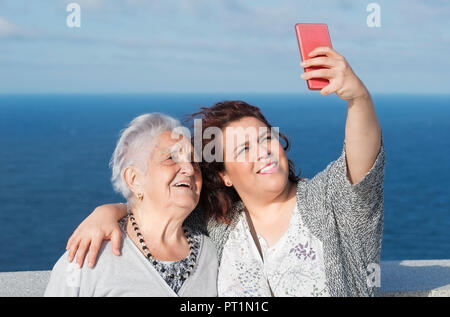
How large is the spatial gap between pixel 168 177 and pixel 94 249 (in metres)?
0.47

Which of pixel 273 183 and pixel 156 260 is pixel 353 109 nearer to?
pixel 273 183

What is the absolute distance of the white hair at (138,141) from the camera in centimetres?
298

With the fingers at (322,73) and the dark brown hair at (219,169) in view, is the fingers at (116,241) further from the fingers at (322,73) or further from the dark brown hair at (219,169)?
the fingers at (322,73)

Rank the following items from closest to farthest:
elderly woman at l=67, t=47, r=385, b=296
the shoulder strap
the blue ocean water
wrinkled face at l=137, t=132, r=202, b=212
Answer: elderly woman at l=67, t=47, r=385, b=296 → wrinkled face at l=137, t=132, r=202, b=212 → the shoulder strap → the blue ocean water

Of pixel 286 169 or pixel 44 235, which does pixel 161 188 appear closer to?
pixel 286 169

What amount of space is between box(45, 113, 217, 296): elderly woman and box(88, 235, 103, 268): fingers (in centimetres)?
4

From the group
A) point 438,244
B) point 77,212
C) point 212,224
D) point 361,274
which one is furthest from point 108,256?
point 77,212

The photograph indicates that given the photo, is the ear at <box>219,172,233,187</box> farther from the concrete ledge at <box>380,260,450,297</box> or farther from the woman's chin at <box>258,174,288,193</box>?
the concrete ledge at <box>380,260,450,297</box>

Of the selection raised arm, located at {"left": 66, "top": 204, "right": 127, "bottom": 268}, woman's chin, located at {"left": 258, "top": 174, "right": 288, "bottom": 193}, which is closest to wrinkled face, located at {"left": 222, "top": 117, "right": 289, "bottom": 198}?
woman's chin, located at {"left": 258, "top": 174, "right": 288, "bottom": 193}

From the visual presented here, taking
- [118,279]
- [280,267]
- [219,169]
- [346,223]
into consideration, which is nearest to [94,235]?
[118,279]

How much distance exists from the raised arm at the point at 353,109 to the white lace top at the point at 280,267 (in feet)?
1.37

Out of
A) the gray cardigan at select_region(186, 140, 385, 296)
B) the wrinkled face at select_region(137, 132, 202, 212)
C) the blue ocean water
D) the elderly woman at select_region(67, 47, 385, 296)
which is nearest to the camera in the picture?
the elderly woman at select_region(67, 47, 385, 296)

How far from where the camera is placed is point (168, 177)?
2934 mm

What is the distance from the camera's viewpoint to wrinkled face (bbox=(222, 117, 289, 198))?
9.90ft
